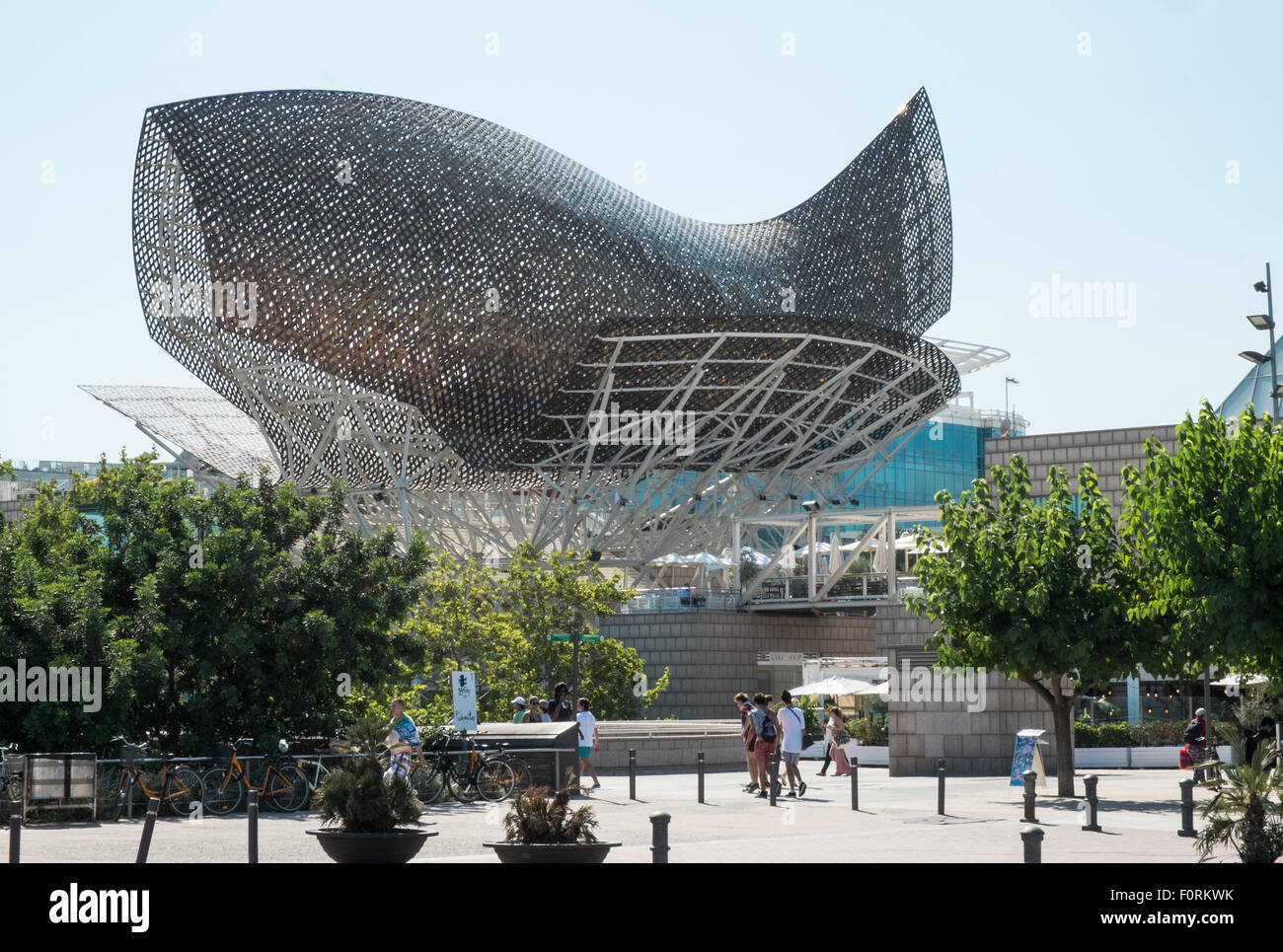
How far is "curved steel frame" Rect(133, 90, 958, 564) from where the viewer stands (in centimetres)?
5528

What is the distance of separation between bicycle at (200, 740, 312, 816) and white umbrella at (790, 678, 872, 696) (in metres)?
24.0

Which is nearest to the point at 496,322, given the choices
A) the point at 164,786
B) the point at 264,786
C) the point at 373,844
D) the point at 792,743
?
the point at 792,743

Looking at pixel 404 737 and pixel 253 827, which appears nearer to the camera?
pixel 253 827

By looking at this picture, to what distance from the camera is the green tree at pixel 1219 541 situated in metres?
22.2

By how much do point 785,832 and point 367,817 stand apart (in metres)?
6.93

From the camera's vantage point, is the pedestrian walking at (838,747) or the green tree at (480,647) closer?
the pedestrian walking at (838,747)

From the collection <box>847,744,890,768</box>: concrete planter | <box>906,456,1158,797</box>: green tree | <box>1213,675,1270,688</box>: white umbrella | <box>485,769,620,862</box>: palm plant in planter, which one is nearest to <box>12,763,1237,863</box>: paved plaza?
<box>485,769,620,862</box>: palm plant in planter

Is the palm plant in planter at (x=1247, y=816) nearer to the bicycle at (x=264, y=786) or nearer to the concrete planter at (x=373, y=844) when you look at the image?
the concrete planter at (x=373, y=844)

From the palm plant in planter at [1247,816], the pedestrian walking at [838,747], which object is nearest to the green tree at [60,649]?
the palm plant in planter at [1247,816]

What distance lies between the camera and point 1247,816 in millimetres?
13297

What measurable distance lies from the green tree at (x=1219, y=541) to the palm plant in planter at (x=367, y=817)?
1221cm

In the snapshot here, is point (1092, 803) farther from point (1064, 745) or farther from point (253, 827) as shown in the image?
point (253, 827)

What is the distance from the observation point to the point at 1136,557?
1046 inches

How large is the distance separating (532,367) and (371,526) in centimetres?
1248
